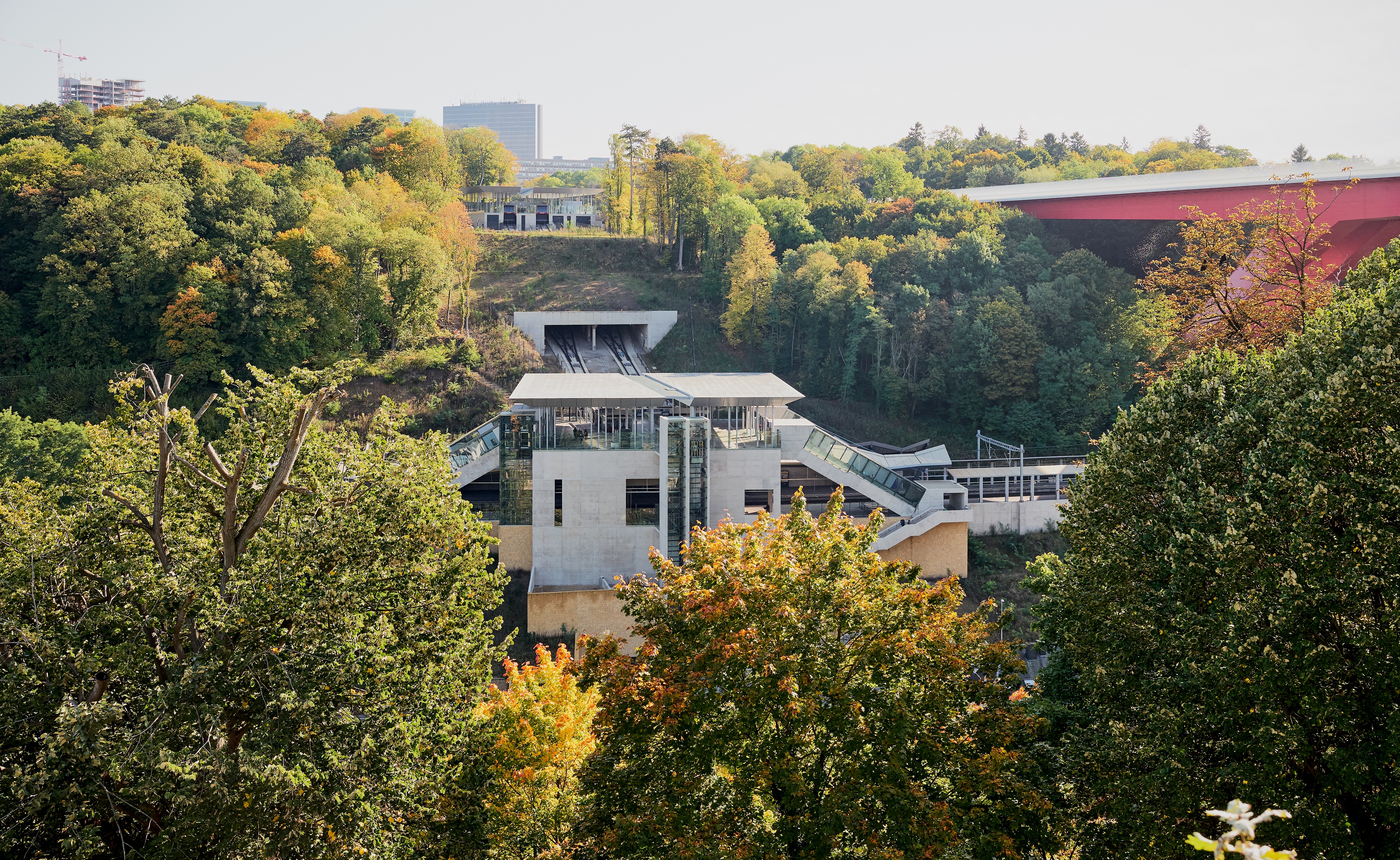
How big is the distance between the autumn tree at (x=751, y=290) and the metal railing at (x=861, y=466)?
923 inches

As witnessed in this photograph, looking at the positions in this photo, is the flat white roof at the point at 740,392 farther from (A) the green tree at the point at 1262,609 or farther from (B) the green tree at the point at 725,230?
(B) the green tree at the point at 725,230

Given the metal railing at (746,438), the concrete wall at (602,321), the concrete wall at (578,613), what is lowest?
the concrete wall at (578,613)

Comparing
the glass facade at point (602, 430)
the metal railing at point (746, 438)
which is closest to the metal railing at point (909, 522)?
the metal railing at point (746, 438)

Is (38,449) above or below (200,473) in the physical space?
below

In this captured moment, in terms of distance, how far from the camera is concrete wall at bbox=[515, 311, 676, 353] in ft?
187

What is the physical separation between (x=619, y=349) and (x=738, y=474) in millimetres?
28537

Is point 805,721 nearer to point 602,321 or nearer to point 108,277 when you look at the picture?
point 602,321

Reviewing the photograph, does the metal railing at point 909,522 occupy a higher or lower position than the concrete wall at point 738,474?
lower

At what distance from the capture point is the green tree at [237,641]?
36.5 feet

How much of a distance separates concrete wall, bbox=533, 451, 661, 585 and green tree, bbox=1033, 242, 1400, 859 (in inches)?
781

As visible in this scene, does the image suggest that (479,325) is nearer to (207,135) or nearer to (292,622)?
(207,135)

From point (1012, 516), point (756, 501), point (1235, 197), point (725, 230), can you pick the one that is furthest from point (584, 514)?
point (1235, 197)

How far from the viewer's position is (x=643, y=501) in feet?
109

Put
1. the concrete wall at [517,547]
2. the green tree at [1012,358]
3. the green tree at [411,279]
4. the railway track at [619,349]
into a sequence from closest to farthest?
the concrete wall at [517,547]
the green tree at [1012,358]
the green tree at [411,279]
the railway track at [619,349]
